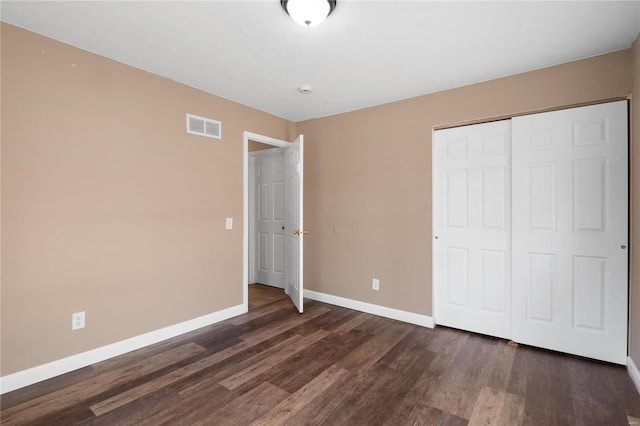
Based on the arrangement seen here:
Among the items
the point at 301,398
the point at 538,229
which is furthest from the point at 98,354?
the point at 538,229

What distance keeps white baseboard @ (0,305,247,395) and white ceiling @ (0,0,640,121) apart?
8.17ft

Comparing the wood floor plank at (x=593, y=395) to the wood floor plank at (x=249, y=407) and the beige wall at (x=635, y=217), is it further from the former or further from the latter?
the wood floor plank at (x=249, y=407)

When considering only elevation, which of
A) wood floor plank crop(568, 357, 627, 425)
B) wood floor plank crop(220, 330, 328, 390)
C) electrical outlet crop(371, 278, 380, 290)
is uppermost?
electrical outlet crop(371, 278, 380, 290)

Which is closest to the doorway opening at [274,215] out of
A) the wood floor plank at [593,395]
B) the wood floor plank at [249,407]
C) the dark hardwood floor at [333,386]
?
the dark hardwood floor at [333,386]

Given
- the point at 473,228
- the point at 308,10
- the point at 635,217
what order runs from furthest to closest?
the point at 473,228, the point at 635,217, the point at 308,10

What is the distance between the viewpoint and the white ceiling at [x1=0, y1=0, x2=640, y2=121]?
1.96m

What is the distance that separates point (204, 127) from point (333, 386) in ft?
9.30

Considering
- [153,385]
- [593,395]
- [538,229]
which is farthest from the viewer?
[538,229]

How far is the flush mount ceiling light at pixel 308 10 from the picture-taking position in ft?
6.00

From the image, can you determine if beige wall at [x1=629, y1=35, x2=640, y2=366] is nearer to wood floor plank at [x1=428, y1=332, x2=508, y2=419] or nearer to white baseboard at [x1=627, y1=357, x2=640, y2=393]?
white baseboard at [x1=627, y1=357, x2=640, y2=393]

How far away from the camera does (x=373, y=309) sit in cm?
376

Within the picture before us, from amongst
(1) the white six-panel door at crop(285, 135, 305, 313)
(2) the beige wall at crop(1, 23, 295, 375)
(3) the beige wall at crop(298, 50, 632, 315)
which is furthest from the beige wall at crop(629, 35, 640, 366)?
(2) the beige wall at crop(1, 23, 295, 375)

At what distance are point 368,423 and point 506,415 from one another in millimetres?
883

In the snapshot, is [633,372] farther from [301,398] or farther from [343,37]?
[343,37]
